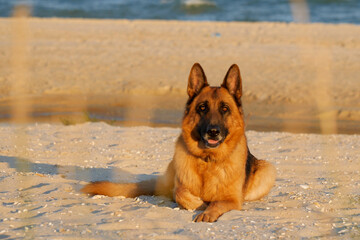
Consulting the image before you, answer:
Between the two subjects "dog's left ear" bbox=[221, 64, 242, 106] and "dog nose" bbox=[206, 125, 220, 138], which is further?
"dog's left ear" bbox=[221, 64, 242, 106]

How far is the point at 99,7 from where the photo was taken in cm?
3478

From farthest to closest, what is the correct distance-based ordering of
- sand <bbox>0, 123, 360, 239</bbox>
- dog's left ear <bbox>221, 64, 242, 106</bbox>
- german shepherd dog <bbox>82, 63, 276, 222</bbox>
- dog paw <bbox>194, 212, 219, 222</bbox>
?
dog's left ear <bbox>221, 64, 242, 106</bbox>
german shepherd dog <bbox>82, 63, 276, 222</bbox>
dog paw <bbox>194, 212, 219, 222</bbox>
sand <bbox>0, 123, 360, 239</bbox>

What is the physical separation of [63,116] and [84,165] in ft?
16.5

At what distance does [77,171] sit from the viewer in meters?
7.73

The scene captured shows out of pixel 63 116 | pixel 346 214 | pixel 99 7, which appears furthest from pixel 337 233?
pixel 99 7

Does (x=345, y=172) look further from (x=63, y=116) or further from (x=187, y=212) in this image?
(x=63, y=116)

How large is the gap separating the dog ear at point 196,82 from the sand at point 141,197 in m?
1.15

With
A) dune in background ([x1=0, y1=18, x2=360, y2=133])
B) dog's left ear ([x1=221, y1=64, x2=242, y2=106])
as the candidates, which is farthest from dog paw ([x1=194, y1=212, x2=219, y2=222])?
dune in background ([x1=0, y1=18, x2=360, y2=133])

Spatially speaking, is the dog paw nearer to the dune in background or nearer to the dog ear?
the dog ear

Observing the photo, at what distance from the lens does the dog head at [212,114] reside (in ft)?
18.9

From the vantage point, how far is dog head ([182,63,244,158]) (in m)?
5.77

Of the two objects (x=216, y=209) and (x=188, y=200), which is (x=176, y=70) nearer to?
(x=188, y=200)

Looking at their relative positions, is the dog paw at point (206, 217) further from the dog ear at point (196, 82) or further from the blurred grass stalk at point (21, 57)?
the blurred grass stalk at point (21, 57)

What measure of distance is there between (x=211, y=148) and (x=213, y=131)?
231mm
